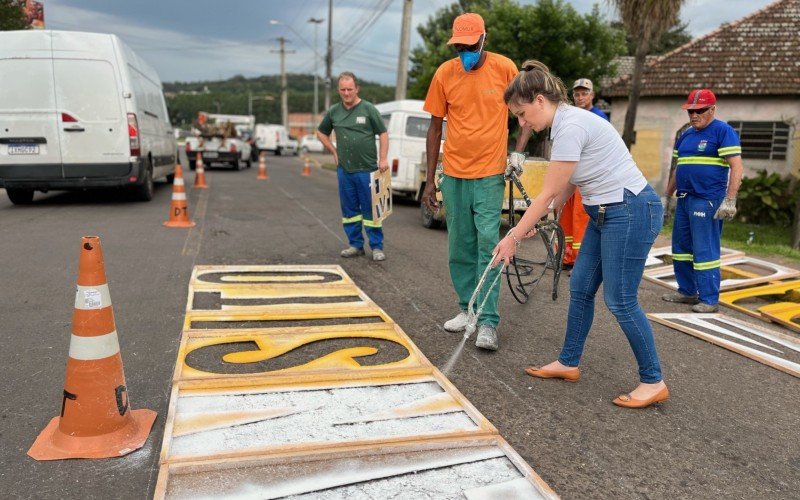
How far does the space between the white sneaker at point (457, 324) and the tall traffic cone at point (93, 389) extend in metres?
2.26

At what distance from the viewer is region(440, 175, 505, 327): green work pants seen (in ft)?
13.9

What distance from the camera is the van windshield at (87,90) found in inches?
392

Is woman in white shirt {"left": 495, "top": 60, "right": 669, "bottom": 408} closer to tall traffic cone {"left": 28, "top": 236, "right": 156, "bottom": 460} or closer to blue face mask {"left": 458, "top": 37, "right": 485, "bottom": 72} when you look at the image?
blue face mask {"left": 458, "top": 37, "right": 485, "bottom": 72}

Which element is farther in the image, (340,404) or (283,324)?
(283,324)

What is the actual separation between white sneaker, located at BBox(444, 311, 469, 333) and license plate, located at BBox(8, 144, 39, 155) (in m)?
8.45

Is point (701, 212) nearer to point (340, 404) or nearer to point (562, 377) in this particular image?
point (562, 377)

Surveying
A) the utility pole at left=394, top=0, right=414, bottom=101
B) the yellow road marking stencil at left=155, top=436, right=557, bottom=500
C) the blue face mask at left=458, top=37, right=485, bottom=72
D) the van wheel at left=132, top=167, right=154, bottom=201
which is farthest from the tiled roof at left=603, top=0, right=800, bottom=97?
the yellow road marking stencil at left=155, top=436, right=557, bottom=500

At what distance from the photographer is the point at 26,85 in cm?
980

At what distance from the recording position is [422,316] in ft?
16.3

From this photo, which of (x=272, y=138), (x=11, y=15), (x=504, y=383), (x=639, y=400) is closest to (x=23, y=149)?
(x=504, y=383)

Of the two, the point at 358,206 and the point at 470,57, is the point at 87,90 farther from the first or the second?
the point at 470,57

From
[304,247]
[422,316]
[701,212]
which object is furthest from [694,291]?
[304,247]

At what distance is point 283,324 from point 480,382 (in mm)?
1651

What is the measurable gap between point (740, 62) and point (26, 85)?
57.5ft
